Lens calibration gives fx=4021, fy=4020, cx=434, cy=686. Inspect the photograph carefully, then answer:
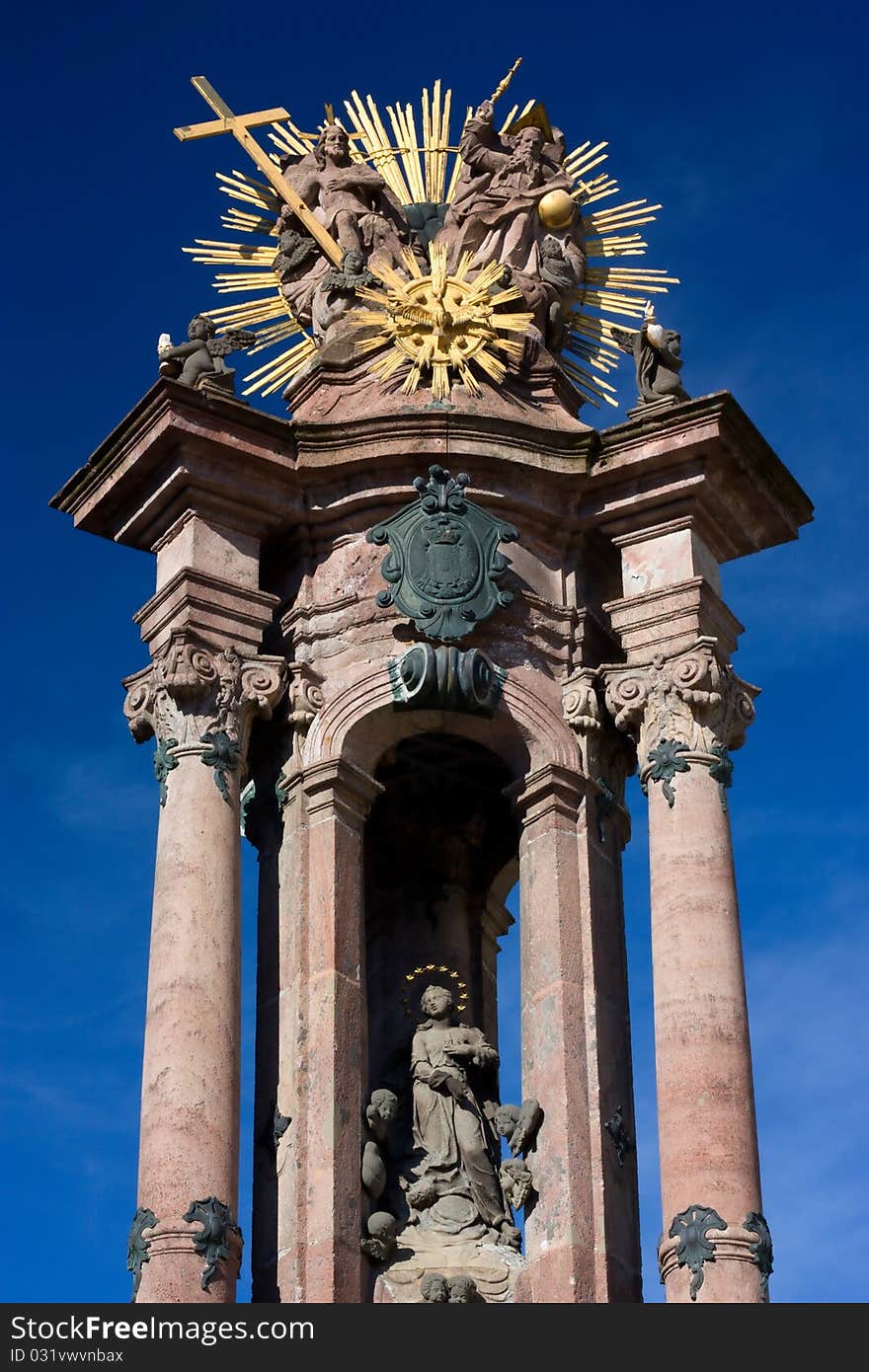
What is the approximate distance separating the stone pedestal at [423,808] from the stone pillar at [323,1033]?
0.02 meters

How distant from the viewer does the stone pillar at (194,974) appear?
23812mm

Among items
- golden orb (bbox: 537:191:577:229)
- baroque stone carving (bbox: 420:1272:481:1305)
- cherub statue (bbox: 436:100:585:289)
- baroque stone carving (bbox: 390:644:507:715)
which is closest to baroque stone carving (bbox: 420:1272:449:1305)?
baroque stone carving (bbox: 420:1272:481:1305)

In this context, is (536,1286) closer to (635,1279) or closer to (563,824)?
(635,1279)

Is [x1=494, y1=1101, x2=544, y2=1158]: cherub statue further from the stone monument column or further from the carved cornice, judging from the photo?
the carved cornice

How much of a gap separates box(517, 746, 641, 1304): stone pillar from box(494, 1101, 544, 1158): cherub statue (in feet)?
0.20

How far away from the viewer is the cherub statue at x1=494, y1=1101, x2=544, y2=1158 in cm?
2520

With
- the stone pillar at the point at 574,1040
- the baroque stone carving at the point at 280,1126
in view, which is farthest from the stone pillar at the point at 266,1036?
the stone pillar at the point at 574,1040

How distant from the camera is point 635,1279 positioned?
24891 mm

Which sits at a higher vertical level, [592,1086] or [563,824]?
[563,824]

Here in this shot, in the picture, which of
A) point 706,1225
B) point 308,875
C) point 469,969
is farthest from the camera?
point 469,969

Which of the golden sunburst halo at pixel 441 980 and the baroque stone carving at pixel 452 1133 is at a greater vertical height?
the golden sunburst halo at pixel 441 980

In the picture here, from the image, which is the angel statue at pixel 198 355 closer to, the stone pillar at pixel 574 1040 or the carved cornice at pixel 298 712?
the carved cornice at pixel 298 712
